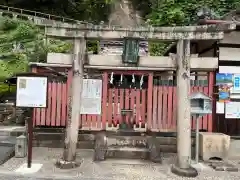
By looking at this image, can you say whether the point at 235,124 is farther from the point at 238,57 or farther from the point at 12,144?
the point at 12,144

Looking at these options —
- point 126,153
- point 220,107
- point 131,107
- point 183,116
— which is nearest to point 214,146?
point 220,107

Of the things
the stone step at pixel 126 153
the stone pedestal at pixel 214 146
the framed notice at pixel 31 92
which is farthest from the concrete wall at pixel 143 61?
the stone step at pixel 126 153

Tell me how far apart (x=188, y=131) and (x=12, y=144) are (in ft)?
18.4

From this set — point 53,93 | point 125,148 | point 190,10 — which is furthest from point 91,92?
point 190,10

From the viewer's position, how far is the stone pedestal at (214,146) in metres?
8.16

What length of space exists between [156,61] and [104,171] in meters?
3.14

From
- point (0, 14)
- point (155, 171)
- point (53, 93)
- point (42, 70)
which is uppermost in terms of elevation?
point (0, 14)

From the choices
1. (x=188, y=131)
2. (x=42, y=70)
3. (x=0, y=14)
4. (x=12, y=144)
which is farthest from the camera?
(x=0, y=14)

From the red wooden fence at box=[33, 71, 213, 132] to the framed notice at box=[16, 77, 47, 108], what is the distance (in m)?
2.45

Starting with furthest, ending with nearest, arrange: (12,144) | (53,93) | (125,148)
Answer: (53,93) < (12,144) < (125,148)

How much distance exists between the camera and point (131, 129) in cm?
954

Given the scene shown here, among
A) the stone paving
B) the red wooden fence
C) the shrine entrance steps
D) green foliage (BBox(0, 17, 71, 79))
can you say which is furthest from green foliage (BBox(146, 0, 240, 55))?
the stone paving

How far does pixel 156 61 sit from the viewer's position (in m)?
7.31

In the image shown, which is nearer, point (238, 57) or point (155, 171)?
point (155, 171)
